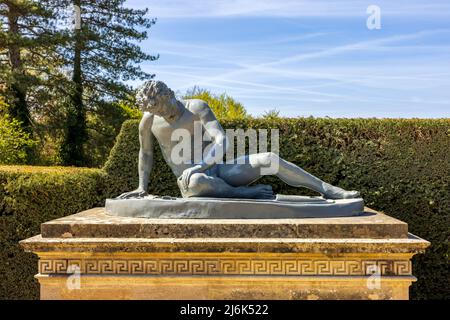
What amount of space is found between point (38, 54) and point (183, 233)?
501 inches

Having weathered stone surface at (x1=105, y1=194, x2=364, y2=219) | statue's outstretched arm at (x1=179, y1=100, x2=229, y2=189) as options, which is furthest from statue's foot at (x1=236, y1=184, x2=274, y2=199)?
statue's outstretched arm at (x1=179, y1=100, x2=229, y2=189)

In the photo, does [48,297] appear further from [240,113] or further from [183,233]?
[240,113]

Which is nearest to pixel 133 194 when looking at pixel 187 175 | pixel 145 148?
pixel 145 148

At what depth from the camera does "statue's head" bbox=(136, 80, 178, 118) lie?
450 centimetres

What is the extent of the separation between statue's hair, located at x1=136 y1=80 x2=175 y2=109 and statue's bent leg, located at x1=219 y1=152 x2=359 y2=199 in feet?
2.82

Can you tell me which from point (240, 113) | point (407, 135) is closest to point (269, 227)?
point (407, 135)

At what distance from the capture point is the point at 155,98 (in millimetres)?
4504

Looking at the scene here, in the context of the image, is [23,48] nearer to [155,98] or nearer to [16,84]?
[16,84]

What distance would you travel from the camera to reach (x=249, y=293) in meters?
3.98

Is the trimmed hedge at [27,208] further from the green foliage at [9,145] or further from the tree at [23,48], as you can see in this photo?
the tree at [23,48]

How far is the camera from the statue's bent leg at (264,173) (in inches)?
182

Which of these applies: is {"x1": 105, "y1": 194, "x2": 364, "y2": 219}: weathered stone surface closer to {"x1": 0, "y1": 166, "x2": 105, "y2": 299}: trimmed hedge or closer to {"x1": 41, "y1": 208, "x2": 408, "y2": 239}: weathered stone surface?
{"x1": 41, "y1": 208, "x2": 408, "y2": 239}: weathered stone surface

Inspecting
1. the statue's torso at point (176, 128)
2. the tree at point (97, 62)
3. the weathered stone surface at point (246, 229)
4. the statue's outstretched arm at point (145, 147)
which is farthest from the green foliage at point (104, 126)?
the weathered stone surface at point (246, 229)

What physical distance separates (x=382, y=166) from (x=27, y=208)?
167 inches
